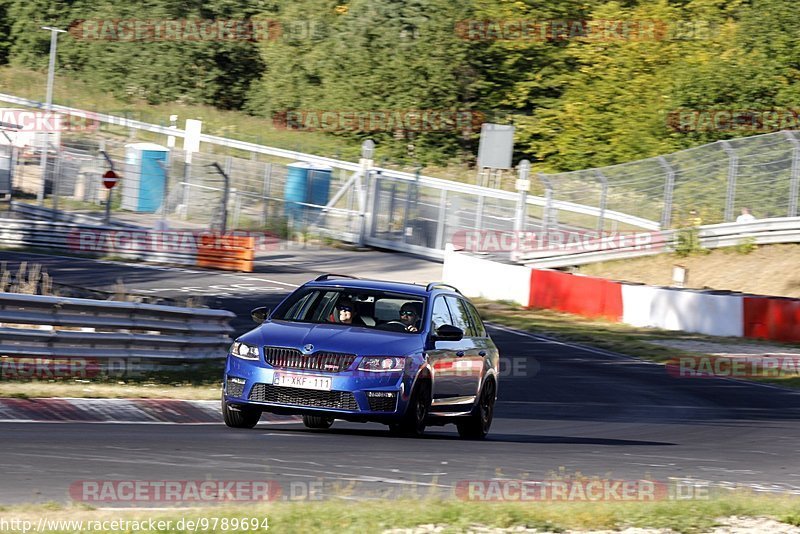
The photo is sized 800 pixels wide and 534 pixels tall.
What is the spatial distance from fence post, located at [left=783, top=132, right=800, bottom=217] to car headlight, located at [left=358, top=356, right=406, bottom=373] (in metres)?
25.0

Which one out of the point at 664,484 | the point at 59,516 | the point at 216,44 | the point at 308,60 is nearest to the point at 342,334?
the point at 664,484

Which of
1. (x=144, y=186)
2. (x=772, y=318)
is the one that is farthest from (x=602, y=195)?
(x=144, y=186)

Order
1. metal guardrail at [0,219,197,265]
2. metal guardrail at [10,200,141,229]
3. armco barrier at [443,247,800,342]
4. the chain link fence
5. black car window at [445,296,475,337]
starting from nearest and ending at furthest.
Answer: black car window at [445,296,475,337], armco barrier at [443,247,800,342], the chain link fence, metal guardrail at [0,219,197,265], metal guardrail at [10,200,141,229]

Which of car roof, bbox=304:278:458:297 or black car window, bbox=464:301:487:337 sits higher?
car roof, bbox=304:278:458:297

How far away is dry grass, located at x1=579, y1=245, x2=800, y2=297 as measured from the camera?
33375mm

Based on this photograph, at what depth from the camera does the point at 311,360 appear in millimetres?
10781

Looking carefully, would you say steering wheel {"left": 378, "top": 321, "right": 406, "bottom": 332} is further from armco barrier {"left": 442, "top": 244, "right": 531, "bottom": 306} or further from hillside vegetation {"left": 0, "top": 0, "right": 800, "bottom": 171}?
hillside vegetation {"left": 0, "top": 0, "right": 800, "bottom": 171}

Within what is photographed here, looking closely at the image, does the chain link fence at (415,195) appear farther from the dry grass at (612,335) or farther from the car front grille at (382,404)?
the car front grille at (382,404)

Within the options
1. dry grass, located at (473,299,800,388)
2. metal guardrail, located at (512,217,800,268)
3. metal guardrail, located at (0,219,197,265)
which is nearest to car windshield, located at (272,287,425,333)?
dry grass, located at (473,299,800,388)

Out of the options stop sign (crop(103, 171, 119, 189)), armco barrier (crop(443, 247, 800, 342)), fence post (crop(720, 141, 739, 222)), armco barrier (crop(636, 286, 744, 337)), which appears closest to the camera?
armco barrier (crop(443, 247, 800, 342))

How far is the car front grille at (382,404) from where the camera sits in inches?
423

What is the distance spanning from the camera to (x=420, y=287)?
1234cm

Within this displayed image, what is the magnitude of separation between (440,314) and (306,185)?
34.1m

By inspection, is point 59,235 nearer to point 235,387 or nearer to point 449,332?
point 235,387
